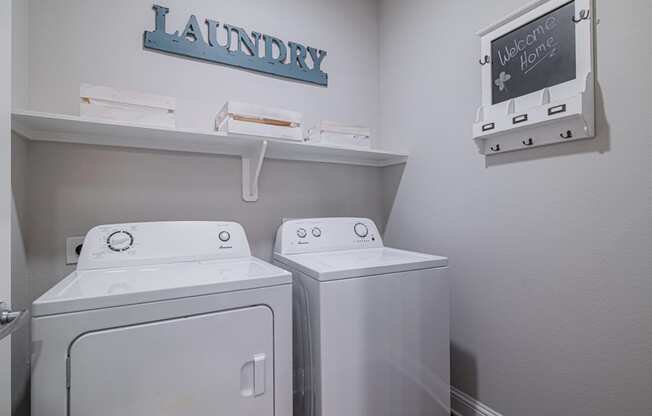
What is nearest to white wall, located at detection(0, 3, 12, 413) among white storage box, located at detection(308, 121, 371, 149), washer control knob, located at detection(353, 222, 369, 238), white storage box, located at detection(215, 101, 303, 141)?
white storage box, located at detection(215, 101, 303, 141)

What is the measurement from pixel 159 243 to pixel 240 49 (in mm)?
1164

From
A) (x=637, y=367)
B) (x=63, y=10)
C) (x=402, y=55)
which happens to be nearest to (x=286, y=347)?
(x=637, y=367)

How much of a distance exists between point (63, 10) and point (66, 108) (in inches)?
17.3

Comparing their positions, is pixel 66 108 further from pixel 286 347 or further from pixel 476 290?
pixel 476 290

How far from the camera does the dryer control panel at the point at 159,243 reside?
1.21m

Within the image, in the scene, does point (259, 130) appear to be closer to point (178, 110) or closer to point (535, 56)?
point (178, 110)

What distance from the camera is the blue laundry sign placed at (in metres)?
1.52

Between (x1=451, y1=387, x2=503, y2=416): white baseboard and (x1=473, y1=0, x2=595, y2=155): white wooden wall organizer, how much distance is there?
126 centimetres

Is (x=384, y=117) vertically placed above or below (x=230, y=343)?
above

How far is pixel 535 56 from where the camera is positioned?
1.26 metres

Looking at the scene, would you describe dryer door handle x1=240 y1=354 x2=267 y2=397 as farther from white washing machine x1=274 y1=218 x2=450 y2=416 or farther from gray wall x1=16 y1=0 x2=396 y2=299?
gray wall x1=16 y1=0 x2=396 y2=299

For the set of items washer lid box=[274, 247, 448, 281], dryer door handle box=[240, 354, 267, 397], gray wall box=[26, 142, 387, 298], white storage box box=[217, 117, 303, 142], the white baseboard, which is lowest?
the white baseboard

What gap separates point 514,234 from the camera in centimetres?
136

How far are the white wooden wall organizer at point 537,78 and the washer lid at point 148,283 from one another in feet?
3.83
